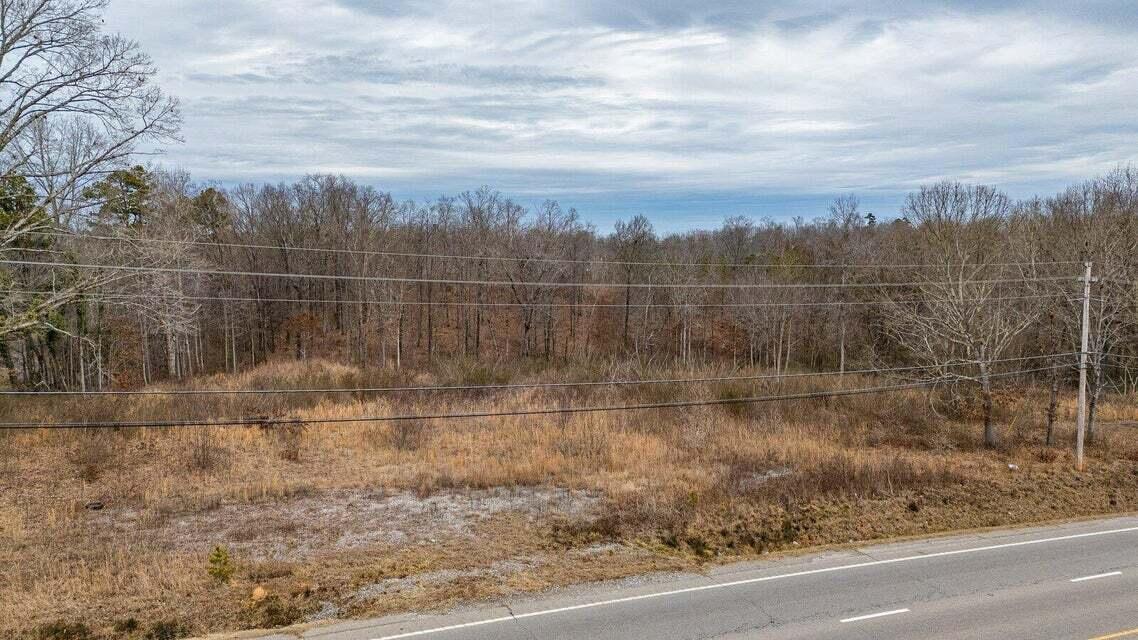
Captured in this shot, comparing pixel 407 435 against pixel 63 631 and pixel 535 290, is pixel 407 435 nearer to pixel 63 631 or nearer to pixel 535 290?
pixel 63 631

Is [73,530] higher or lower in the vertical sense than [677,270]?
lower

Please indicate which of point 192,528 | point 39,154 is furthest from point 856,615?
point 39,154

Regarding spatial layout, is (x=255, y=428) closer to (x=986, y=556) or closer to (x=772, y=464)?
(x=772, y=464)

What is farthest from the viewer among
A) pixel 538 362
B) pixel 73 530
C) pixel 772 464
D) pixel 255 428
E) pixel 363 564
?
pixel 538 362

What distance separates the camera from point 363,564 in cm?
1262

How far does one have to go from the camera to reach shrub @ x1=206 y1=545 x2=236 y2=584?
38.3 ft

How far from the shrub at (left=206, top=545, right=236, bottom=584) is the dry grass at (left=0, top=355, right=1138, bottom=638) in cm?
28

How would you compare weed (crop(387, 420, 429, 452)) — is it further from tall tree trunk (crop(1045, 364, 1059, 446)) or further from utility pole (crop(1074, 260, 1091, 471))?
tall tree trunk (crop(1045, 364, 1059, 446))

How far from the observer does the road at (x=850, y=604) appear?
962 centimetres

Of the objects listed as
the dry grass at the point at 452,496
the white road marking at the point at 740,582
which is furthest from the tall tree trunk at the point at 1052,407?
the white road marking at the point at 740,582

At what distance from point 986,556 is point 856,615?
466cm

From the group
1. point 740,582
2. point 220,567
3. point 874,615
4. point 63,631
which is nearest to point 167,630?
point 63,631

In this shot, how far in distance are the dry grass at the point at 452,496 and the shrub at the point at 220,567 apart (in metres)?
0.28

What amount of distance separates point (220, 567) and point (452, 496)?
6652mm
